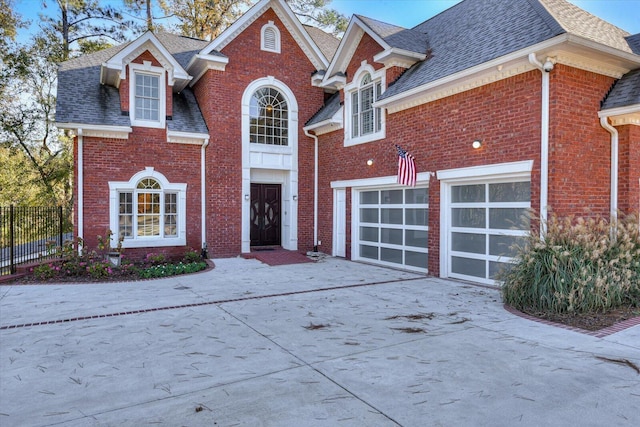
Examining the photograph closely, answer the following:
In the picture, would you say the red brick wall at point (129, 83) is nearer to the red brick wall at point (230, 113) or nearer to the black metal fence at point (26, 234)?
the red brick wall at point (230, 113)

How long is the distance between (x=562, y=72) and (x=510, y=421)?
22.5ft

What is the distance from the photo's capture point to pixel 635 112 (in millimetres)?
7754

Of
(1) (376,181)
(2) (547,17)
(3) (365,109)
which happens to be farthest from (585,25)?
(1) (376,181)

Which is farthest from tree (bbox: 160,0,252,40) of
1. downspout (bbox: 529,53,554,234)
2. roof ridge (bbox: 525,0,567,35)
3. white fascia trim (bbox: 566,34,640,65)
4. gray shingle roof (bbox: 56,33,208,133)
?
white fascia trim (bbox: 566,34,640,65)

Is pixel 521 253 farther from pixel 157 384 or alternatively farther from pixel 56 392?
pixel 56 392

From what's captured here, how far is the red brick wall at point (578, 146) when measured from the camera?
Result: 7672mm

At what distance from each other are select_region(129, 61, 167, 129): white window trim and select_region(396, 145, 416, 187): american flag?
7.49 metres

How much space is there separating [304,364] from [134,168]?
10.2 m

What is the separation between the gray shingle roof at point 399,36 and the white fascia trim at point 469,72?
5.33 ft

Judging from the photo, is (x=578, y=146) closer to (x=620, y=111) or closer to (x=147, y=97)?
(x=620, y=111)

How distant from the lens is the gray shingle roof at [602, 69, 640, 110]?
26.0 ft

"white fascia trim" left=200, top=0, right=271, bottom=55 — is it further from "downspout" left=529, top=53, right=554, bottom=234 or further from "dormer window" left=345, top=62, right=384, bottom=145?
"downspout" left=529, top=53, right=554, bottom=234

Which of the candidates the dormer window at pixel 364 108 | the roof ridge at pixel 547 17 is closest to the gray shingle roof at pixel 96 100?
the dormer window at pixel 364 108

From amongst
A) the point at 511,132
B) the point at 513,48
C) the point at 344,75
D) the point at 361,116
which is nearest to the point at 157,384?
the point at 511,132
